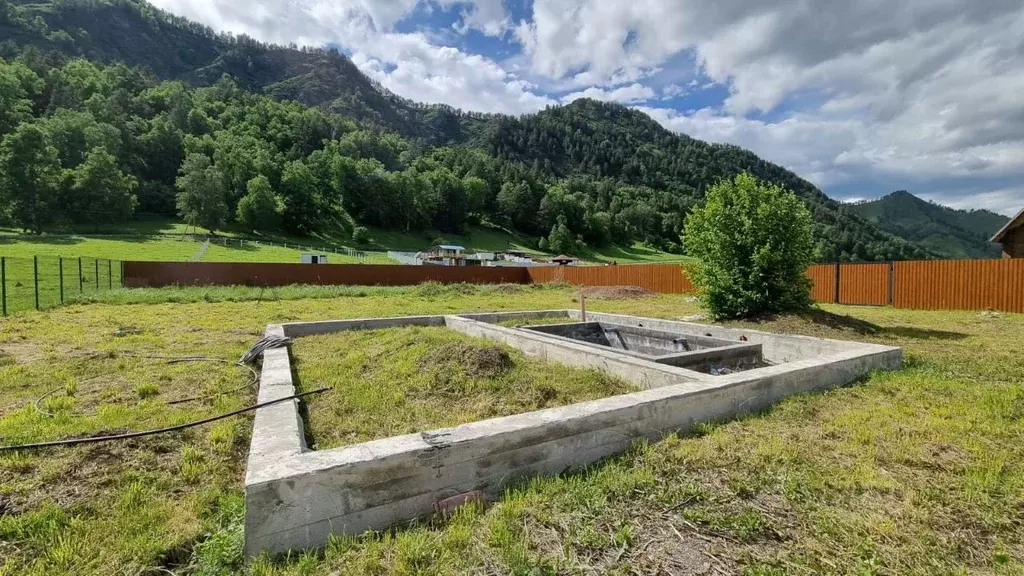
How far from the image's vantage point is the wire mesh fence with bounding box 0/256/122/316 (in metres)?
12.1

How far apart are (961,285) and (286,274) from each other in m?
26.7

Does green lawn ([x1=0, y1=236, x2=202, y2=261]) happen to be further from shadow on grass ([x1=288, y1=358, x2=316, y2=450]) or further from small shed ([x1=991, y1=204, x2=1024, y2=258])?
small shed ([x1=991, y1=204, x2=1024, y2=258])

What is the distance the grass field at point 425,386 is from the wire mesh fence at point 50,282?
10.6 metres

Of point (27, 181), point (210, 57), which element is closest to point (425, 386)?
point (27, 181)

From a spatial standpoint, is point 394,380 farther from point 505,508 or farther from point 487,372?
point 505,508

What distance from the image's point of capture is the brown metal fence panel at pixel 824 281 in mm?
16953

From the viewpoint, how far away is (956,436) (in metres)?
3.28

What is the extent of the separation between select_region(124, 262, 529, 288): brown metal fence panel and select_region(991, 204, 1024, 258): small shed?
23.8 m

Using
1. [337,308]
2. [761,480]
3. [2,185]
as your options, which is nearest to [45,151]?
[2,185]

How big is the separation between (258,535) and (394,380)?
2.76m

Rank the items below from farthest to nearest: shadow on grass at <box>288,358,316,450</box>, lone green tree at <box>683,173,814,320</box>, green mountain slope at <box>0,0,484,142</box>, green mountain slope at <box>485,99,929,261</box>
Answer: green mountain slope at <box>0,0,484,142</box>
green mountain slope at <box>485,99,929,261</box>
lone green tree at <box>683,173,814,320</box>
shadow on grass at <box>288,358,316,450</box>

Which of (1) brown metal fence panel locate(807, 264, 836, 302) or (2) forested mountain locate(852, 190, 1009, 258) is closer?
(1) brown metal fence panel locate(807, 264, 836, 302)

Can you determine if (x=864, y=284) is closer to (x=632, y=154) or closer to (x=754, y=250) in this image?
(x=754, y=250)

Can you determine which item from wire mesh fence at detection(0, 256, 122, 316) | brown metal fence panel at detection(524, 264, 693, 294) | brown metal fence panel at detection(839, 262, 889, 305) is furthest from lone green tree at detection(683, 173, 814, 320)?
wire mesh fence at detection(0, 256, 122, 316)
